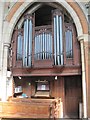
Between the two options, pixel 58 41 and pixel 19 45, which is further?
pixel 19 45

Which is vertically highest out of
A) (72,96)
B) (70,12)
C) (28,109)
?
(70,12)

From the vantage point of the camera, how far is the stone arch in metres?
6.90

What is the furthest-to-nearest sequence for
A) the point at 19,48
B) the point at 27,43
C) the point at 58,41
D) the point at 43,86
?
the point at 43,86 → the point at 19,48 → the point at 27,43 → the point at 58,41

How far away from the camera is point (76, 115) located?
7.75 meters

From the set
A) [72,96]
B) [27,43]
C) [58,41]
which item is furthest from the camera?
[72,96]

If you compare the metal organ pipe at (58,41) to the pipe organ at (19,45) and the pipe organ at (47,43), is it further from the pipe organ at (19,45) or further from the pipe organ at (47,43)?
the pipe organ at (19,45)

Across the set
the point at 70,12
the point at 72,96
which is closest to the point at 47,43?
the point at 70,12

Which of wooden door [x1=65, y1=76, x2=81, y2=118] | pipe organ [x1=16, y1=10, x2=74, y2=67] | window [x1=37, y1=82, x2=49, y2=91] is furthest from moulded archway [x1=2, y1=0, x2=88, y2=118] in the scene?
window [x1=37, y1=82, x2=49, y2=91]

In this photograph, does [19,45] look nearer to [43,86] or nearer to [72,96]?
[43,86]

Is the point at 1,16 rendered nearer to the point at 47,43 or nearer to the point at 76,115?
the point at 47,43

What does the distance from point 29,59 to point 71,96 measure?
8.21ft

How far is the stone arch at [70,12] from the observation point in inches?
272

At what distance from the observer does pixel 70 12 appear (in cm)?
715

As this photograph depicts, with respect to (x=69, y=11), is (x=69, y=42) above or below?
below
